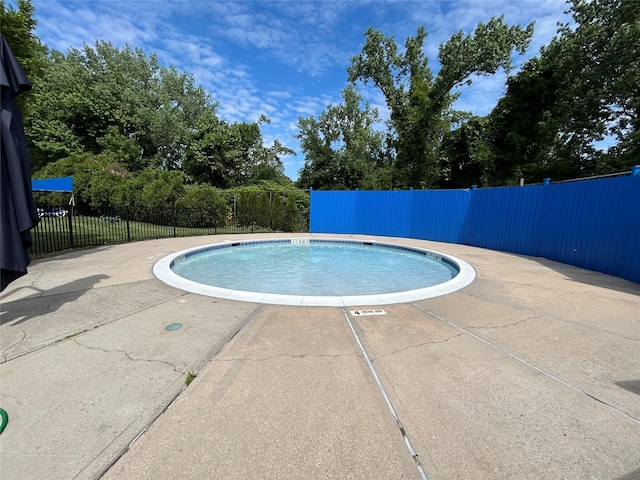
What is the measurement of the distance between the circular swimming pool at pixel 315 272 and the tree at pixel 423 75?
12806 millimetres

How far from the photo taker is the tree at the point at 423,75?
1714 centimetres

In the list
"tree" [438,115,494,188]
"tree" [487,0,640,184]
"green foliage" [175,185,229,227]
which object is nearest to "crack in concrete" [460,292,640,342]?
"green foliage" [175,185,229,227]

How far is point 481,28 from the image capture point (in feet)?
56.2

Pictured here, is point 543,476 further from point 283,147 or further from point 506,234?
point 283,147

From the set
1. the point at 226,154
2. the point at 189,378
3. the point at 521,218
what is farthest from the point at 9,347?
the point at 226,154

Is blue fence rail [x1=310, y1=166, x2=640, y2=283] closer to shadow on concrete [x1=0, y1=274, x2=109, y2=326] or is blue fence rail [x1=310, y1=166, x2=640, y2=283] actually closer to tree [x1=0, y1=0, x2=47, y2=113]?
shadow on concrete [x1=0, y1=274, x2=109, y2=326]

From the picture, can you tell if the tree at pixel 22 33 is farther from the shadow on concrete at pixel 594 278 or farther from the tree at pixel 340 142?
the tree at pixel 340 142

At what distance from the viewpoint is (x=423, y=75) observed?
2198 cm

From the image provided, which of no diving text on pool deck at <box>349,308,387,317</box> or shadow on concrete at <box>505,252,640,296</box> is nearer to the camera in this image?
no diving text on pool deck at <box>349,308,387,317</box>

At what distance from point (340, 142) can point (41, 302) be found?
27.5 m

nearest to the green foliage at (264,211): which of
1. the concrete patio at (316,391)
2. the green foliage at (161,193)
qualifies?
the green foliage at (161,193)

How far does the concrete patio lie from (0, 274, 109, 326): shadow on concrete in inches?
1.8

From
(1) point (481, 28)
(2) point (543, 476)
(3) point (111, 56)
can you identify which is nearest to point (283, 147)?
(1) point (481, 28)

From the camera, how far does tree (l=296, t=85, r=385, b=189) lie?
2731 cm
